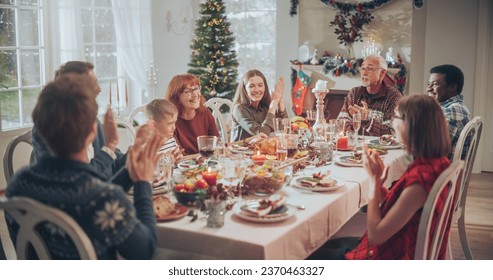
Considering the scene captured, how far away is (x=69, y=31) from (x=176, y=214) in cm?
372

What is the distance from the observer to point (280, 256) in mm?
1831

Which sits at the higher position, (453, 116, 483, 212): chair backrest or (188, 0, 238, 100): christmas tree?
(188, 0, 238, 100): christmas tree

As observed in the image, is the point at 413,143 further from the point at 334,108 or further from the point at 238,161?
the point at 334,108

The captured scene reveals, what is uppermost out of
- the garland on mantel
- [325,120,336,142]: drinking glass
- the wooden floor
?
the garland on mantel

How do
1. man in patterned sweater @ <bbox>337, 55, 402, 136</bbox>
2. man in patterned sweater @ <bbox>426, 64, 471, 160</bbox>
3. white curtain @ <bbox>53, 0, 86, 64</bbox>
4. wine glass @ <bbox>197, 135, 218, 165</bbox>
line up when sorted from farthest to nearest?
1. white curtain @ <bbox>53, 0, 86, 64</bbox>
2. man in patterned sweater @ <bbox>337, 55, 402, 136</bbox>
3. man in patterned sweater @ <bbox>426, 64, 471, 160</bbox>
4. wine glass @ <bbox>197, 135, 218, 165</bbox>

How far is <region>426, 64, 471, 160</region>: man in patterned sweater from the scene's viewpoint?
3244 mm

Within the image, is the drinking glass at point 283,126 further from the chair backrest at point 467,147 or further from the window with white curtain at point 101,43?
the window with white curtain at point 101,43

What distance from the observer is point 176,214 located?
1970mm

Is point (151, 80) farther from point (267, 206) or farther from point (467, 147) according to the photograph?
point (267, 206)

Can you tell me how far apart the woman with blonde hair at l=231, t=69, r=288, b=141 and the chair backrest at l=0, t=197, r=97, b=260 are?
89.8 inches

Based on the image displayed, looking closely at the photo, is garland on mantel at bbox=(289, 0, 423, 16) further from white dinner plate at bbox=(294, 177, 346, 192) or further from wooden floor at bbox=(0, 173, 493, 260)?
white dinner plate at bbox=(294, 177, 346, 192)

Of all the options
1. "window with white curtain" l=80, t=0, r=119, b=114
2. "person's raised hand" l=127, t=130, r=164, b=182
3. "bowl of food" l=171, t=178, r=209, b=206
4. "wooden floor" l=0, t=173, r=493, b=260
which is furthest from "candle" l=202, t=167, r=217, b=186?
"window with white curtain" l=80, t=0, r=119, b=114

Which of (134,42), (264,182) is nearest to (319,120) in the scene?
(264,182)
